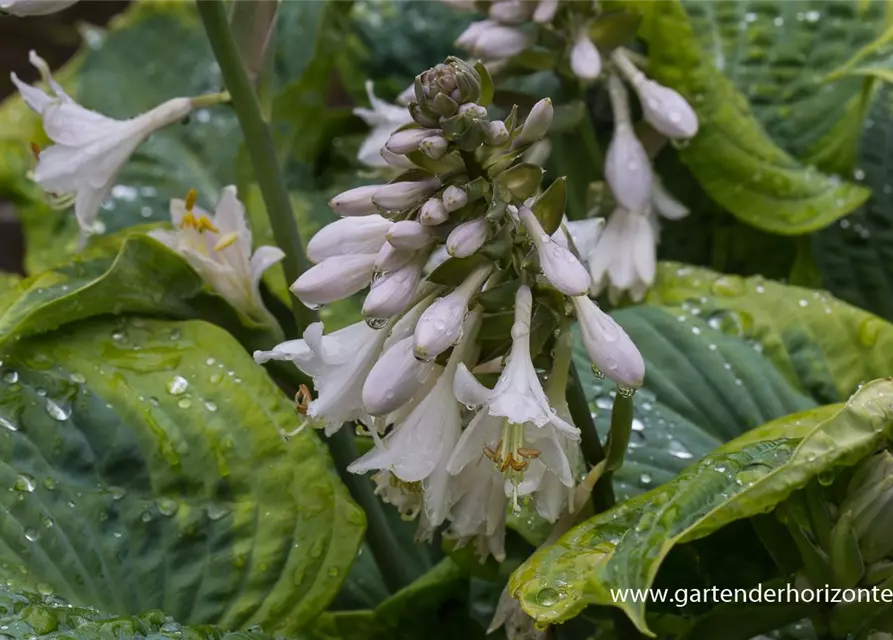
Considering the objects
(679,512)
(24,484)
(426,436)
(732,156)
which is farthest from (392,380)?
(732,156)

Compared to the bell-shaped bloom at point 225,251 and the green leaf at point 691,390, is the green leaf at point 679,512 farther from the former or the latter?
the bell-shaped bloom at point 225,251

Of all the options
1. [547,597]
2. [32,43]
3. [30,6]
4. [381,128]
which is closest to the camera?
[547,597]

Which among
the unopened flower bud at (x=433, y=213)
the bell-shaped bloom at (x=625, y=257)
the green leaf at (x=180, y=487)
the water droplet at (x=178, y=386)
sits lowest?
the green leaf at (x=180, y=487)

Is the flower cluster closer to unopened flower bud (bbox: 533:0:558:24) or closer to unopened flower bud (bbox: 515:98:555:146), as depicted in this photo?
unopened flower bud (bbox: 533:0:558:24)

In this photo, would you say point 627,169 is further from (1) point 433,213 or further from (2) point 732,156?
(1) point 433,213

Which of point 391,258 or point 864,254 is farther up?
point 391,258

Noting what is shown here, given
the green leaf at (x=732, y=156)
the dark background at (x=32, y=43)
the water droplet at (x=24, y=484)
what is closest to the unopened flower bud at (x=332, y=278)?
the water droplet at (x=24, y=484)

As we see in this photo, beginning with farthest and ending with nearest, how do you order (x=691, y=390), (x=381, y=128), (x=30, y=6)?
1. (x=381, y=128)
2. (x=691, y=390)
3. (x=30, y=6)
